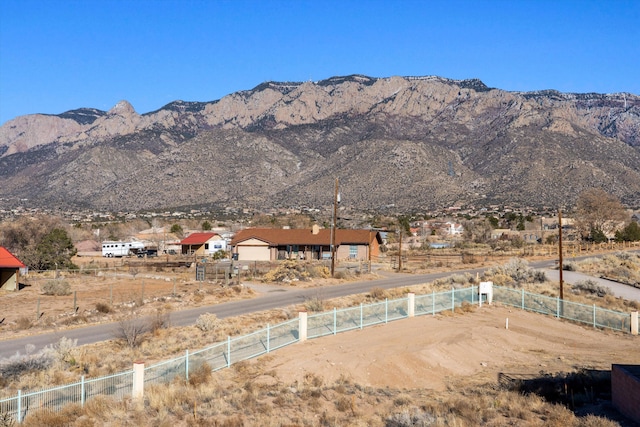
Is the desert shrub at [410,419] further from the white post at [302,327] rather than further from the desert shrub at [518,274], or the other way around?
the desert shrub at [518,274]

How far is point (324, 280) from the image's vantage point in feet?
156

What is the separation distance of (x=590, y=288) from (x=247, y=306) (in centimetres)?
2448

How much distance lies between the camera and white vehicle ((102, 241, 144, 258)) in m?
85.5

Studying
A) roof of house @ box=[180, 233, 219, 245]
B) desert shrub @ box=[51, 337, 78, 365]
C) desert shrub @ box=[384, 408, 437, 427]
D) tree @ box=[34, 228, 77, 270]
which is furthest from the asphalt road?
roof of house @ box=[180, 233, 219, 245]

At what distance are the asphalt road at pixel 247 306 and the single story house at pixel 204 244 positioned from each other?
37019 mm

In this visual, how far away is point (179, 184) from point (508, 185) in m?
88.0

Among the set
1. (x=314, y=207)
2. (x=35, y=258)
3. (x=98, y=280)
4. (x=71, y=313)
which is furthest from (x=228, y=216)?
(x=71, y=313)

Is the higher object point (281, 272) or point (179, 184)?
point (179, 184)

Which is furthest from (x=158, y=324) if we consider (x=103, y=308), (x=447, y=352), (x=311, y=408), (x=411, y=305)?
(x=447, y=352)

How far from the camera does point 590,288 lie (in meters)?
39.9

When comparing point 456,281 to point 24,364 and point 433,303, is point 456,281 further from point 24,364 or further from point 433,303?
point 24,364

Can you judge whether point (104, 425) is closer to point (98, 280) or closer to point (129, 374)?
point (129, 374)

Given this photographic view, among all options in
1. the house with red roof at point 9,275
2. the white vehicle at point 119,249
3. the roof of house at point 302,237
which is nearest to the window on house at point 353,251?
the roof of house at point 302,237

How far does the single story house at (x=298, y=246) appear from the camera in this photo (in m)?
70.6
